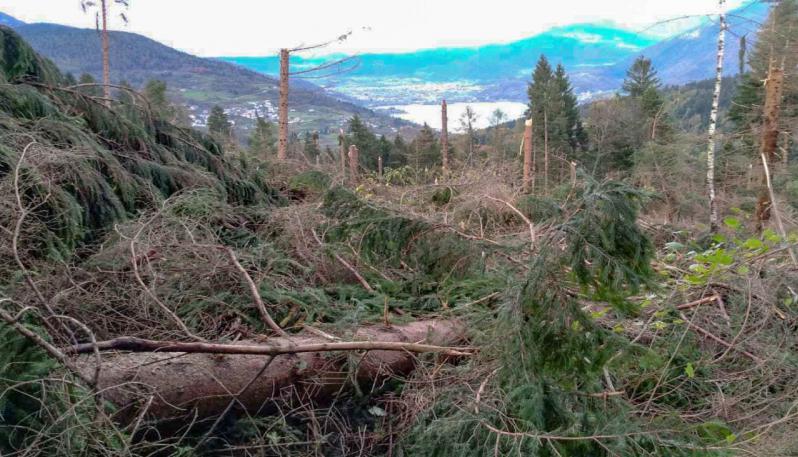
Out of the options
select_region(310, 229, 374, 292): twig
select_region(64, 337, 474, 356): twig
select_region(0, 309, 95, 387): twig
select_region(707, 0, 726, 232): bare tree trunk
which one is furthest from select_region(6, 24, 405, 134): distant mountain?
select_region(0, 309, 95, 387): twig

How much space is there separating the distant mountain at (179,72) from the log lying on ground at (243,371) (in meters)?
36.6

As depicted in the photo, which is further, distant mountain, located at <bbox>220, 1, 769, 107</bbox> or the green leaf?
distant mountain, located at <bbox>220, 1, 769, 107</bbox>

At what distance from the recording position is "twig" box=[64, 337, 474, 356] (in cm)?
248

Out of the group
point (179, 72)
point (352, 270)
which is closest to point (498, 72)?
point (179, 72)

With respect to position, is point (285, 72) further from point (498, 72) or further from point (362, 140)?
point (498, 72)

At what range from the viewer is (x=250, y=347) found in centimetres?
277

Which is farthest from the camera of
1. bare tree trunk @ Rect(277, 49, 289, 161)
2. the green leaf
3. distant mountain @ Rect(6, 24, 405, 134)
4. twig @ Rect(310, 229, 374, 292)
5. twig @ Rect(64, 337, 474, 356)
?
distant mountain @ Rect(6, 24, 405, 134)

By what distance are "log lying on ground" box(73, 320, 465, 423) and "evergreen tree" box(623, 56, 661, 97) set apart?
35107mm

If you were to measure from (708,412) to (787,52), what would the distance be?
574 inches

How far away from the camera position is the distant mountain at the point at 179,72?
45294 mm

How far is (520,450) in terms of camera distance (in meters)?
2.06

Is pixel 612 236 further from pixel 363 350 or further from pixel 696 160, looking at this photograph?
pixel 696 160

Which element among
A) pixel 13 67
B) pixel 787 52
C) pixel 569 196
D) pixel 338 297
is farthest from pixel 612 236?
pixel 787 52

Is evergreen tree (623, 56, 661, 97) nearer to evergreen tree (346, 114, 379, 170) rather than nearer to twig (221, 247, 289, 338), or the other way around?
evergreen tree (346, 114, 379, 170)
